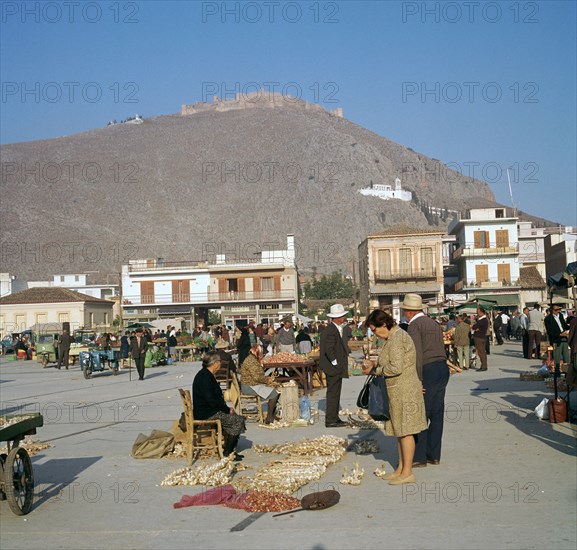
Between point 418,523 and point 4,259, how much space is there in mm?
138816

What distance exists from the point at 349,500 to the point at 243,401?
22.0 feet

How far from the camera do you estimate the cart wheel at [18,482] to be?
22.5 ft

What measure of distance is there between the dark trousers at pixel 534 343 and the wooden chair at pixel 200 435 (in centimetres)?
1675

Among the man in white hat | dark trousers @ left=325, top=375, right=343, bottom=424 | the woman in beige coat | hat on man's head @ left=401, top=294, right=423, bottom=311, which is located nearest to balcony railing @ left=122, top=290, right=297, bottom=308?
dark trousers @ left=325, top=375, right=343, bottom=424

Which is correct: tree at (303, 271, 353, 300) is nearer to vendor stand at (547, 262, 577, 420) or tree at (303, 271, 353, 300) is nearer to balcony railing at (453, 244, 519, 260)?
balcony railing at (453, 244, 519, 260)

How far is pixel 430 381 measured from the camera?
28.4 ft

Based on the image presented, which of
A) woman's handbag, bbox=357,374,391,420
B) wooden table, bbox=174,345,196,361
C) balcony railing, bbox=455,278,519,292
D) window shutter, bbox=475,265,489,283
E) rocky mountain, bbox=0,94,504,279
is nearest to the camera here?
woman's handbag, bbox=357,374,391,420

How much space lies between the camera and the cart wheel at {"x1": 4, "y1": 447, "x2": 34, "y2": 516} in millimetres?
6852

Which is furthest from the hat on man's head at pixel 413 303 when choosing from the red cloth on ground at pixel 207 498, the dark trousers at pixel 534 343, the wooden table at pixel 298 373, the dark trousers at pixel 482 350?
the dark trousers at pixel 534 343

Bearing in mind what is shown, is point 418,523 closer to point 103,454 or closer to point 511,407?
point 103,454

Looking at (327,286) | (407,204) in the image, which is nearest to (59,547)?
(327,286)

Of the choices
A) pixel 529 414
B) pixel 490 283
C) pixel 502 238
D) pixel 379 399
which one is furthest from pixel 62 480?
pixel 502 238

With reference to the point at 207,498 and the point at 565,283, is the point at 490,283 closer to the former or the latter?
the point at 565,283

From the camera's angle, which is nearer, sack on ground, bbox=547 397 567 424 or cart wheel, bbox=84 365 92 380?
sack on ground, bbox=547 397 567 424
